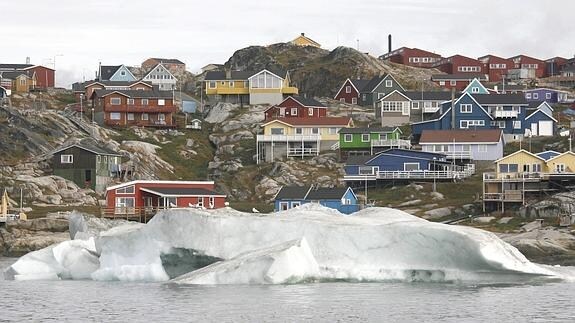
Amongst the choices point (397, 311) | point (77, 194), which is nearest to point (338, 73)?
point (77, 194)

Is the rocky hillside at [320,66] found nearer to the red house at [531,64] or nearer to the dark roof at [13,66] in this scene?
the red house at [531,64]

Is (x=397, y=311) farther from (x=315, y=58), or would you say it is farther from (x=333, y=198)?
(x=315, y=58)

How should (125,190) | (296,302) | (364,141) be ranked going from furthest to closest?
(364,141)
(125,190)
(296,302)

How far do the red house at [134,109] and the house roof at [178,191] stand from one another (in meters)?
27.9

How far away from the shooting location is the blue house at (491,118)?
334ft

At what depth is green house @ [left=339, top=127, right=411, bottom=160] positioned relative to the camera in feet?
318

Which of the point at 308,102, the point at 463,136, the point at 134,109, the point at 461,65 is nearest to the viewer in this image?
the point at 463,136

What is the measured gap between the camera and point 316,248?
44.8 meters

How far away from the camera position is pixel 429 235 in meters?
44.1

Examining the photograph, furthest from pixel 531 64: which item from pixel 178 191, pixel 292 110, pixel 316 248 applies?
pixel 316 248

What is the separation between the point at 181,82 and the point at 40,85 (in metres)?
19.6

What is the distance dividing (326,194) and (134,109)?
3255 cm

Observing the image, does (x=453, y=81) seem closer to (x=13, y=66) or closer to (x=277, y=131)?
(x=277, y=131)

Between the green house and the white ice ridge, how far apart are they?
49.7 m
